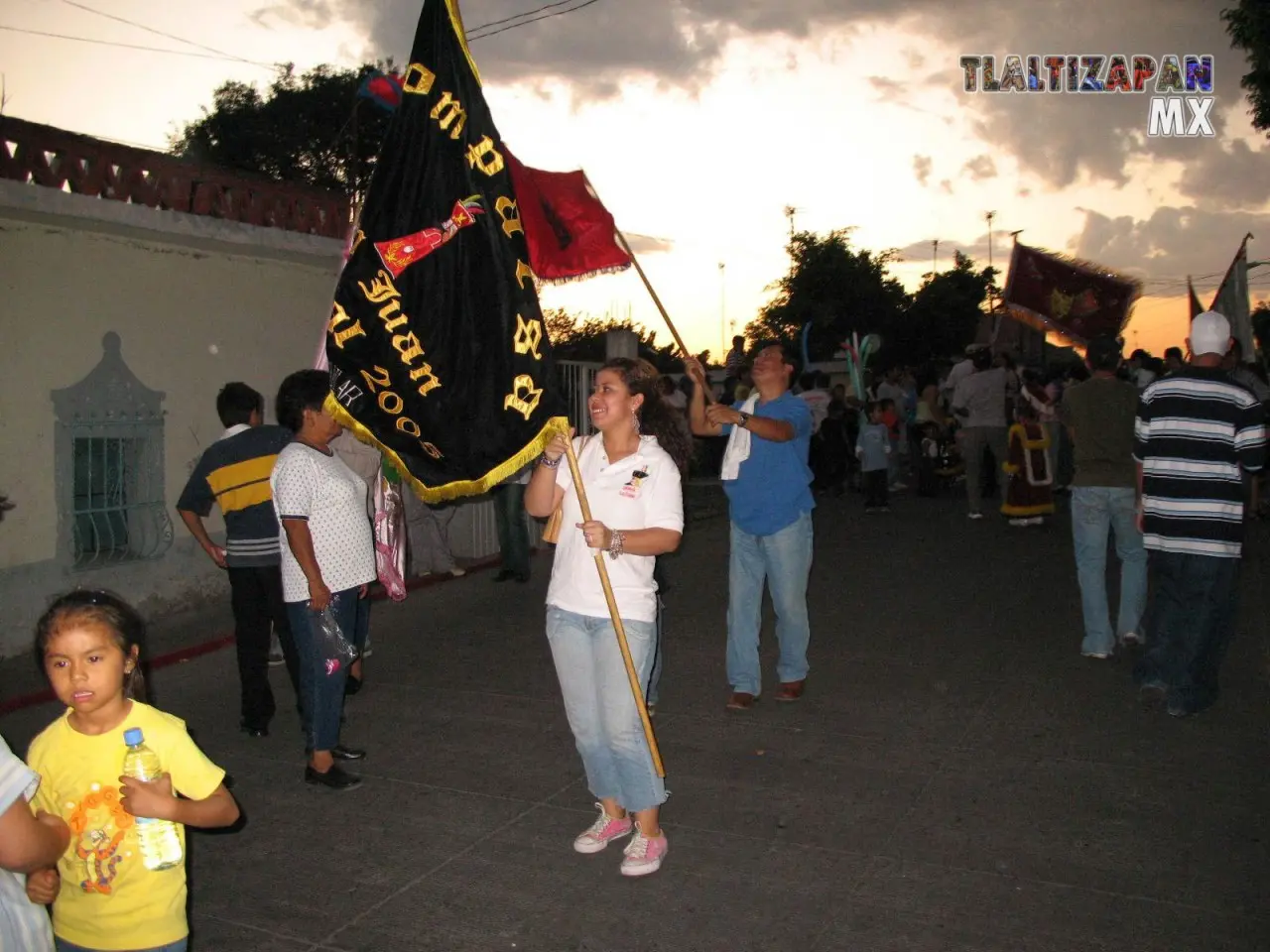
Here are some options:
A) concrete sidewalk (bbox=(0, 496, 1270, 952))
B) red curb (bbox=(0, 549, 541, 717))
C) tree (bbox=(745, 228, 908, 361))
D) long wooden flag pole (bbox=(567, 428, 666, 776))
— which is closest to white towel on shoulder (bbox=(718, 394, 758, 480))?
concrete sidewalk (bbox=(0, 496, 1270, 952))

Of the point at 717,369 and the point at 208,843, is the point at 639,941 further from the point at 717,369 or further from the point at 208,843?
the point at 717,369

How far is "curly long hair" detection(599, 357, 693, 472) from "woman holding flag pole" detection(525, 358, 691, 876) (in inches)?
1.1

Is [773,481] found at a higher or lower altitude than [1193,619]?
higher

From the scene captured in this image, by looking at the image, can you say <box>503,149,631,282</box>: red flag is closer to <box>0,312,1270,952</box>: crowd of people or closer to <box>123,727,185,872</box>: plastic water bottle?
<box>0,312,1270,952</box>: crowd of people

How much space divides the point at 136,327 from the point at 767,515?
5397 mm

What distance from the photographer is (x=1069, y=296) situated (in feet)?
41.5

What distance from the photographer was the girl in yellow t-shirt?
2.52 m

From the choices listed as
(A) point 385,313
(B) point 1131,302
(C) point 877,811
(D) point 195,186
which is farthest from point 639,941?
(B) point 1131,302

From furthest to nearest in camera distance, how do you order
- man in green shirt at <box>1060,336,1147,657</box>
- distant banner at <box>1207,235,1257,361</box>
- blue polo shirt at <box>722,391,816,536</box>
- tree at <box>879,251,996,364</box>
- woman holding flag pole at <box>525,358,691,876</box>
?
tree at <box>879,251,996,364</box> → distant banner at <box>1207,235,1257,361</box> → man in green shirt at <box>1060,336,1147,657</box> → blue polo shirt at <box>722,391,816,536</box> → woman holding flag pole at <box>525,358,691,876</box>

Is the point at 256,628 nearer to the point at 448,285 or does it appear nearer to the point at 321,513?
the point at 321,513

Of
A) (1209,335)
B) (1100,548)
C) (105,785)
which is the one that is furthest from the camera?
(1100,548)

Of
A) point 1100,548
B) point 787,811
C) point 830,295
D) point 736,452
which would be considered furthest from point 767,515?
point 830,295

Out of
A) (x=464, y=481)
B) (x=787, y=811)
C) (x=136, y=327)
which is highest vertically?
(x=136, y=327)

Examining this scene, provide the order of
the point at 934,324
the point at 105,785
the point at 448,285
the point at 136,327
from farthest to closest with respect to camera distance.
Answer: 1. the point at 934,324
2. the point at 136,327
3. the point at 448,285
4. the point at 105,785
